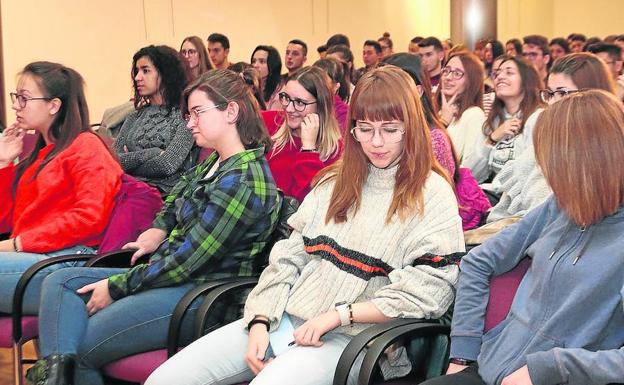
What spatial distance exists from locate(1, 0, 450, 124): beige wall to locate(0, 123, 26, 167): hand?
12.7 feet

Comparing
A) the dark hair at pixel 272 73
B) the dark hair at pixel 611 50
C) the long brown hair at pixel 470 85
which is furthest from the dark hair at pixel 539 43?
the long brown hair at pixel 470 85

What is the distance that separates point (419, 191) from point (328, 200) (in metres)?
0.29

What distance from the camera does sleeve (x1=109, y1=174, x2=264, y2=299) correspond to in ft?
8.56

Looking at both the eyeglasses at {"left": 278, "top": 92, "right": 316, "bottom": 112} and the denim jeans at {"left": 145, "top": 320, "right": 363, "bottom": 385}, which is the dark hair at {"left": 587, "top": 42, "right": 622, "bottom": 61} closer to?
the eyeglasses at {"left": 278, "top": 92, "right": 316, "bottom": 112}

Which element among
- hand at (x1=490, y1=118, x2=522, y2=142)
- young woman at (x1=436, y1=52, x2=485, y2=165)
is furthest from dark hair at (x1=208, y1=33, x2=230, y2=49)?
hand at (x1=490, y1=118, x2=522, y2=142)

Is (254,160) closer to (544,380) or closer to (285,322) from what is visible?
(285,322)

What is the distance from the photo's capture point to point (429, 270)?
7.04ft

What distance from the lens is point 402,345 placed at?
6.88ft

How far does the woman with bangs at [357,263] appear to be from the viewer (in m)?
2.15

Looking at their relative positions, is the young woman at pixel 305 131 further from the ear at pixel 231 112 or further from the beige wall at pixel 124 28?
the beige wall at pixel 124 28

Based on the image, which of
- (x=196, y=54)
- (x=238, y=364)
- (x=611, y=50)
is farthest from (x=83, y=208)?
(x=611, y=50)

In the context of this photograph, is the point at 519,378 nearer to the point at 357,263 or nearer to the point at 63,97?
the point at 357,263

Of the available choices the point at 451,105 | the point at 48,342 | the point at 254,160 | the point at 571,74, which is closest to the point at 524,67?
the point at 451,105

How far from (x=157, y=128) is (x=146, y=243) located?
111cm
